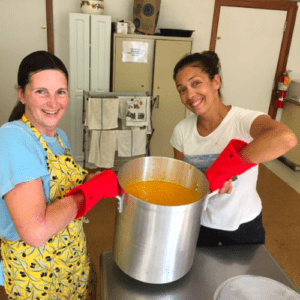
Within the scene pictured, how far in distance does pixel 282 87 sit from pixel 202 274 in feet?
12.2

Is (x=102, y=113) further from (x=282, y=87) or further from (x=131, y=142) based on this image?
(x=282, y=87)

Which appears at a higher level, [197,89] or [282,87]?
[197,89]

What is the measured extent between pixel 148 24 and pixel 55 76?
8.49ft

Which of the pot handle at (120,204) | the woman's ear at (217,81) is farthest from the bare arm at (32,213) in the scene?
the woman's ear at (217,81)

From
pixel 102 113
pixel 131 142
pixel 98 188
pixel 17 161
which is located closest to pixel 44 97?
pixel 17 161

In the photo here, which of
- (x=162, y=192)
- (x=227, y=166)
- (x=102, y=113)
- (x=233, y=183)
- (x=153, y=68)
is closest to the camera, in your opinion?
(x=227, y=166)

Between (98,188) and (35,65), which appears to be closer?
(98,188)

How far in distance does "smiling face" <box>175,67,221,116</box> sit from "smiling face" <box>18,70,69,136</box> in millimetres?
486

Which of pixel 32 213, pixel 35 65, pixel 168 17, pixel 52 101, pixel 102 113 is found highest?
pixel 168 17

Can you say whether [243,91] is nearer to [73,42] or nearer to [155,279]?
[73,42]

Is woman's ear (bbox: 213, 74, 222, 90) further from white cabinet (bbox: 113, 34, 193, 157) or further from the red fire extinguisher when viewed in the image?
the red fire extinguisher

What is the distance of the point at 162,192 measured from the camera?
927 millimetres

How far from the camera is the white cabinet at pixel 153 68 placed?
3197 mm

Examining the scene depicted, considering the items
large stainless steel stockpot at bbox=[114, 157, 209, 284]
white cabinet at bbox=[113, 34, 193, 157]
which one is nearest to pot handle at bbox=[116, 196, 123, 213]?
large stainless steel stockpot at bbox=[114, 157, 209, 284]
